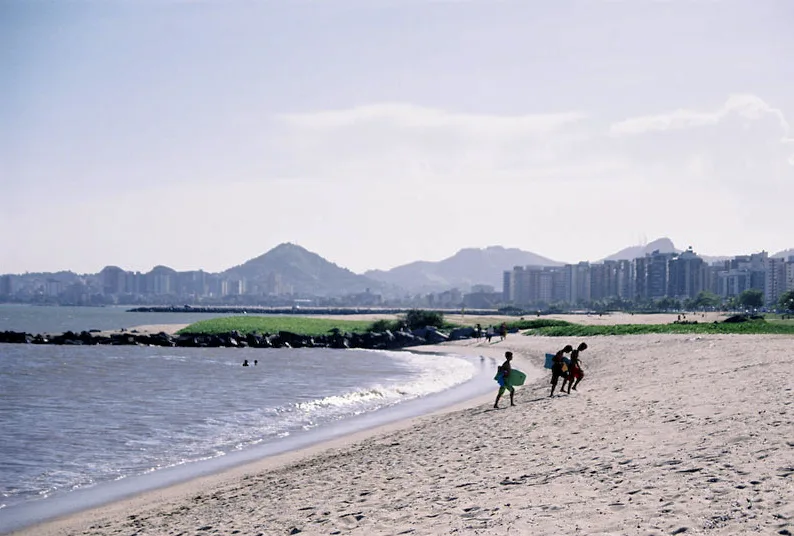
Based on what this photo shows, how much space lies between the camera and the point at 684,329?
4909 cm

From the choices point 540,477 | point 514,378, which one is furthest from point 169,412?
point 540,477

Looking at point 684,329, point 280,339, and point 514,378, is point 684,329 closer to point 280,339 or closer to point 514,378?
point 514,378

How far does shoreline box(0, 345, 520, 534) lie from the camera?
13.0 metres

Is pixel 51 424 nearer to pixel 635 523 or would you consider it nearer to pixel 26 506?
pixel 26 506

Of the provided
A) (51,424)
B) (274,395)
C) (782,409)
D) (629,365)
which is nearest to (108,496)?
(51,424)

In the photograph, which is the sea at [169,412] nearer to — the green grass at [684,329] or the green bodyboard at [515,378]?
the green bodyboard at [515,378]

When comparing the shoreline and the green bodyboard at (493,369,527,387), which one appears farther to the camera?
the green bodyboard at (493,369,527,387)

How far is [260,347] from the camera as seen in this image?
2552 inches

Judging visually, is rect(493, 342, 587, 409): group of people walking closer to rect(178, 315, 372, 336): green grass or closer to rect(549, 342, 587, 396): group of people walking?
rect(549, 342, 587, 396): group of people walking

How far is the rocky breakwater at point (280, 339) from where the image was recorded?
6488 cm

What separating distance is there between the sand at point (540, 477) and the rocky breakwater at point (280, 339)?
4533cm

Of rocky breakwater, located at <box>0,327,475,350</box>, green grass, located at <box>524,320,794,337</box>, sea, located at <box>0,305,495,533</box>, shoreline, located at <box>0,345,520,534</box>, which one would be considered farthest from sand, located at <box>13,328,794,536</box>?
rocky breakwater, located at <box>0,327,475,350</box>

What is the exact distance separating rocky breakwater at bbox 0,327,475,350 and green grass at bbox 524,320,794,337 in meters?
9.15

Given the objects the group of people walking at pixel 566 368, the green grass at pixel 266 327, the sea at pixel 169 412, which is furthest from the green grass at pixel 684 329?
the group of people walking at pixel 566 368
